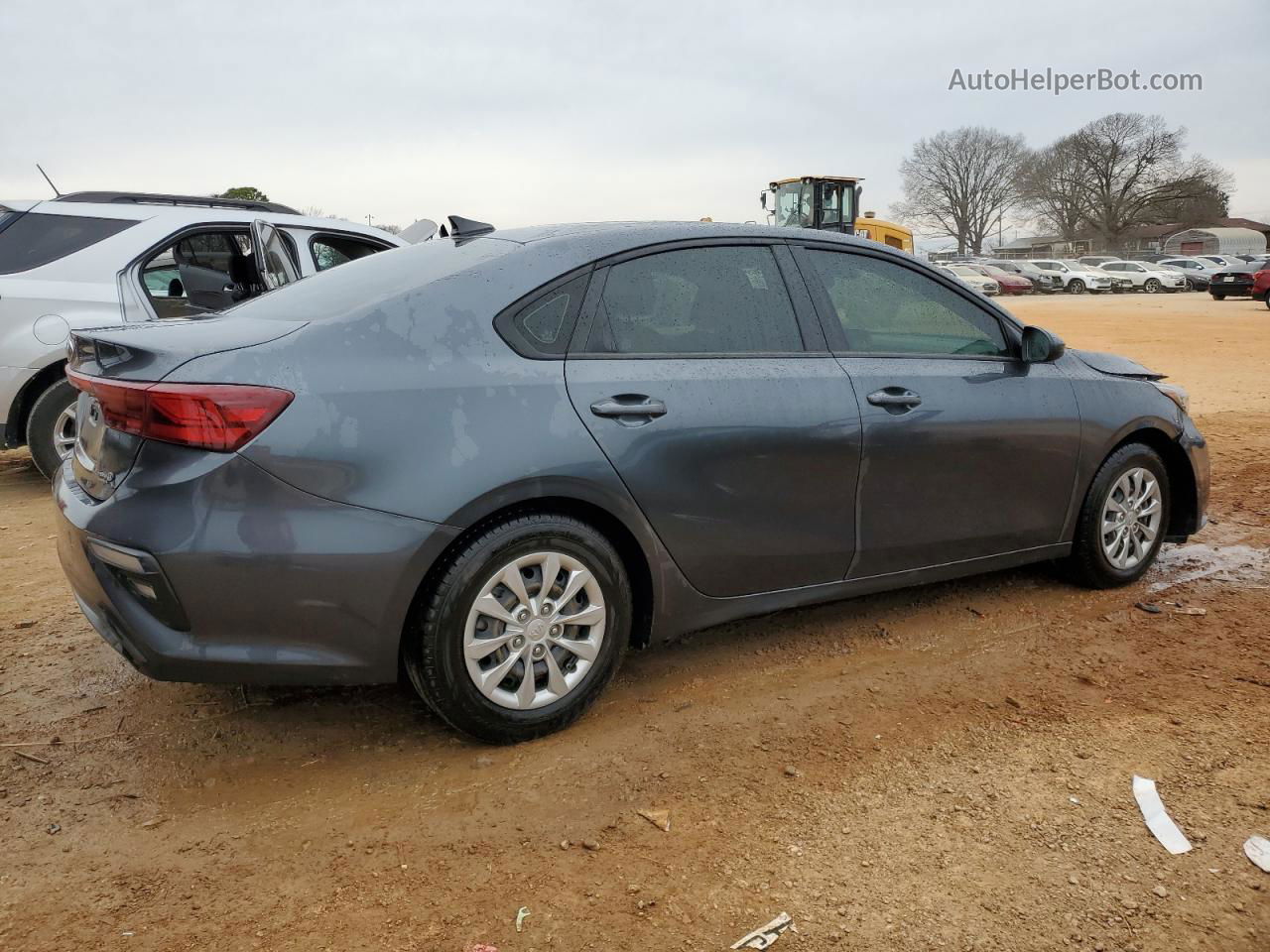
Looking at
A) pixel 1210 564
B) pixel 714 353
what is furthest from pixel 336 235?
pixel 1210 564

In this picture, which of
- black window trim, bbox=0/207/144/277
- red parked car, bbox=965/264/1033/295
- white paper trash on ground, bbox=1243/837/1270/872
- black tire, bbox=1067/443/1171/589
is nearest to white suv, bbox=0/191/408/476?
black window trim, bbox=0/207/144/277

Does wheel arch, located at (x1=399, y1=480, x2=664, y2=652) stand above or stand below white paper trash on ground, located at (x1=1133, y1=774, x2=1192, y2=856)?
above

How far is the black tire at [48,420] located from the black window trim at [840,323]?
4.63 meters

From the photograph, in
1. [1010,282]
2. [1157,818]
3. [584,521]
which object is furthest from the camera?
[1010,282]

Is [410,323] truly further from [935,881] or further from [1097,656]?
[1097,656]

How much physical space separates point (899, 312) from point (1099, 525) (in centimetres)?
137

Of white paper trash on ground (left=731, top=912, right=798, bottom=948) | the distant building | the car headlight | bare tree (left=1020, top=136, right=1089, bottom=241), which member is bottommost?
white paper trash on ground (left=731, top=912, right=798, bottom=948)

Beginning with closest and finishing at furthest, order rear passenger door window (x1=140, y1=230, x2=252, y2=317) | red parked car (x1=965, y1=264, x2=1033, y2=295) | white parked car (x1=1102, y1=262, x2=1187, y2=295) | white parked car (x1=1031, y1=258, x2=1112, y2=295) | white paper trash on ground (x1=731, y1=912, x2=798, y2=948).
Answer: white paper trash on ground (x1=731, y1=912, x2=798, y2=948) → rear passenger door window (x1=140, y1=230, x2=252, y2=317) → red parked car (x1=965, y1=264, x2=1033, y2=295) → white parked car (x1=1031, y1=258, x2=1112, y2=295) → white parked car (x1=1102, y1=262, x2=1187, y2=295)

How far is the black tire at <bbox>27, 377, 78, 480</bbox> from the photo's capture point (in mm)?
5988

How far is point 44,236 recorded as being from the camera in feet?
20.1

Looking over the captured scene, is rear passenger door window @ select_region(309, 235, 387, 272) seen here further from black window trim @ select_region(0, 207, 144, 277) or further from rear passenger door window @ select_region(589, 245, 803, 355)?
rear passenger door window @ select_region(589, 245, 803, 355)

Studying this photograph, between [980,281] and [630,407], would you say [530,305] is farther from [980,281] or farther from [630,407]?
[980,281]

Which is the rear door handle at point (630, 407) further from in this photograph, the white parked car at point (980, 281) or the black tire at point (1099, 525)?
the white parked car at point (980, 281)

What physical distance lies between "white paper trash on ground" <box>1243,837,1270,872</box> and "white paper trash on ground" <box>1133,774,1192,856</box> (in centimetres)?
14
